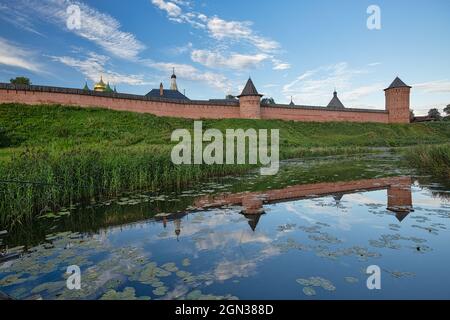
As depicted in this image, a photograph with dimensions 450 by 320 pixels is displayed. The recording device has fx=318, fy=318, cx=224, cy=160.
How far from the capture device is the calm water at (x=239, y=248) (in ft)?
9.89

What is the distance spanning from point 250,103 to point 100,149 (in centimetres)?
2109

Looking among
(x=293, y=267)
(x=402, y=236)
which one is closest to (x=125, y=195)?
(x=293, y=267)

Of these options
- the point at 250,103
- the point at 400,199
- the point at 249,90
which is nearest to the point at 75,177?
the point at 400,199

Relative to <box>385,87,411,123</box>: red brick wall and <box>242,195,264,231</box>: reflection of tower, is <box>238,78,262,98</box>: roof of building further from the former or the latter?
<box>242,195,264,231</box>: reflection of tower

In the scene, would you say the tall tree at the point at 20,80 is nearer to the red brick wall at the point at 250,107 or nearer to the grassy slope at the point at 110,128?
the grassy slope at the point at 110,128

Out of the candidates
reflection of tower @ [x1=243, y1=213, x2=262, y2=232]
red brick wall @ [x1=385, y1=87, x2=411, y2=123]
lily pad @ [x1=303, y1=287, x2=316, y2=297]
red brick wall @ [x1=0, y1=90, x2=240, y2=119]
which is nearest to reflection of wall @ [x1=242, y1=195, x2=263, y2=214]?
reflection of tower @ [x1=243, y1=213, x2=262, y2=232]

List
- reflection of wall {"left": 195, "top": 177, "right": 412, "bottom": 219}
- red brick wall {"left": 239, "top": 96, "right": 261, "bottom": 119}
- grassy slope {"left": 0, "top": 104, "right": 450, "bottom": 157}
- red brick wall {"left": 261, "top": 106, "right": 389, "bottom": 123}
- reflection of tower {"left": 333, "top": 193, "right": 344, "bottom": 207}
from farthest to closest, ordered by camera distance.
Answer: red brick wall {"left": 261, "top": 106, "right": 389, "bottom": 123}
red brick wall {"left": 239, "top": 96, "right": 261, "bottom": 119}
grassy slope {"left": 0, "top": 104, "right": 450, "bottom": 157}
reflection of tower {"left": 333, "top": 193, "right": 344, "bottom": 207}
reflection of wall {"left": 195, "top": 177, "right": 412, "bottom": 219}

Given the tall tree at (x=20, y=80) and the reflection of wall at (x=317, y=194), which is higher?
the tall tree at (x=20, y=80)

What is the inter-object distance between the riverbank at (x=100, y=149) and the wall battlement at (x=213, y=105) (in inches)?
45.5

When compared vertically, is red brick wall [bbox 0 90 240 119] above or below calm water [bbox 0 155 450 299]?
above

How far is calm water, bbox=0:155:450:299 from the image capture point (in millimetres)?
3014

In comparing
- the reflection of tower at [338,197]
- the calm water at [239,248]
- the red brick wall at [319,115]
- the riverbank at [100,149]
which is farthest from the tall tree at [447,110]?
the reflection of tower at [338,197]

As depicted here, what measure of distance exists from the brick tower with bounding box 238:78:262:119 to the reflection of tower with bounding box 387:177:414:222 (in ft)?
71.8

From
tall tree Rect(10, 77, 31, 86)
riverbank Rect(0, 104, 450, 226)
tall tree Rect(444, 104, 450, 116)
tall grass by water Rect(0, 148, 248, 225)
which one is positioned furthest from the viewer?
tall tree Rect(444, 104, 450, 116)
